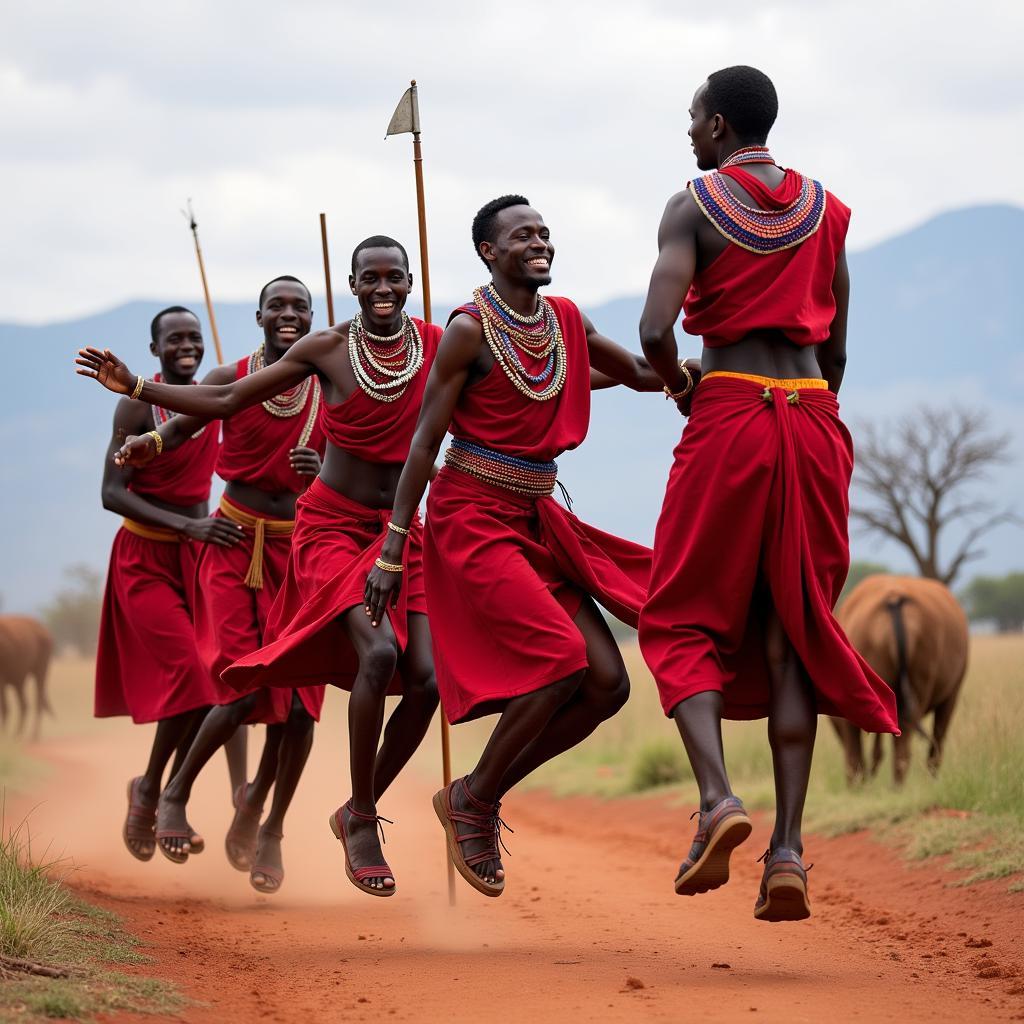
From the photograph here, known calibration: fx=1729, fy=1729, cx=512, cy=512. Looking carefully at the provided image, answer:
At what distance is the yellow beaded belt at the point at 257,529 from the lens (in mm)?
8617

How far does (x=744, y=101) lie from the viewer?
6.02m

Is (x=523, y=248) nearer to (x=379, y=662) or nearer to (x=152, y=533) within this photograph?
(x=379, y=662)

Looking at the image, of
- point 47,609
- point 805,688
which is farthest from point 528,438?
point 47,609

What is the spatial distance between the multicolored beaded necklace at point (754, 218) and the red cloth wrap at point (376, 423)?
1802 millimetres

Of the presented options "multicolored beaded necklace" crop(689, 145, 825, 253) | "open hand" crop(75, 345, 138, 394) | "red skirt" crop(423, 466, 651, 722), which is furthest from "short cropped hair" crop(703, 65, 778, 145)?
"open hand" crop(75, 345, 138, 394)

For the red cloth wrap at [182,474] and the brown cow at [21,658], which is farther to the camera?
the brown cow at [21,658]

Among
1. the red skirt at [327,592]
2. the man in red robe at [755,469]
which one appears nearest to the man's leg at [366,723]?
the red skirt at [327,592]

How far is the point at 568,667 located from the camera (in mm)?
6223

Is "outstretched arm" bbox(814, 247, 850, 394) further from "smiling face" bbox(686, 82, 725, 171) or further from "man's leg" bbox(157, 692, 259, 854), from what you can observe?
"man's leg" bbox(157, 692, 259, 854)

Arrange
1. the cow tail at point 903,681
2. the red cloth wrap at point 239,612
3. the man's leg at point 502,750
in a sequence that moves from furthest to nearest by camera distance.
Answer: the cow tail at point 903,681
the red cloth wrap at point 239,612
the man's leg at point 502,750

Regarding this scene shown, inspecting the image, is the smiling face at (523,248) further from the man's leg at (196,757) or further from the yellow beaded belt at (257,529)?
the man's leg at (196,757)

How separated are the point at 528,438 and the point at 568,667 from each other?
3.02 ft

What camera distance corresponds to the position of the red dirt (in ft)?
17.6

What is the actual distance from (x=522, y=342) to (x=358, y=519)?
1256 mm
